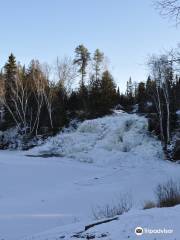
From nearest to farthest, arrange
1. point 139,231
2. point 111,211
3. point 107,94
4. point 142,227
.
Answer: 1. point 139,231
2. point 142,227
3. point 111,211
4. point 107,94

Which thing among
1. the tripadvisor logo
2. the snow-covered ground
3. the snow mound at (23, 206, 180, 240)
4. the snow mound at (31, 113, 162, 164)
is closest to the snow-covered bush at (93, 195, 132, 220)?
the snow-covered ground

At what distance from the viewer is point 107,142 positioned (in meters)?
29.0

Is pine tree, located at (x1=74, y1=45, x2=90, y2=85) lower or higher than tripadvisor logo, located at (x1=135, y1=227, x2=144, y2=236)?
higher

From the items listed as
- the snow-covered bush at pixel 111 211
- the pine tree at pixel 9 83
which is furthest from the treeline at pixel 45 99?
the snow-covered bush at pixel 111 211

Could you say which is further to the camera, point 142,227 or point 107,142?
point 107,142

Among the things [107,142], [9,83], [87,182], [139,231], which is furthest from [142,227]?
[9,83]

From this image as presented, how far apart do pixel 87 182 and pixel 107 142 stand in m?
11.1

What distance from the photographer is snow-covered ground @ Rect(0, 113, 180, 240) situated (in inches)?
269

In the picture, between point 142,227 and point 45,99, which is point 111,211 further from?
point 45,99

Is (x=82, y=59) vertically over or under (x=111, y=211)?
over

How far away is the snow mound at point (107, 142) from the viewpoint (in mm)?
26703

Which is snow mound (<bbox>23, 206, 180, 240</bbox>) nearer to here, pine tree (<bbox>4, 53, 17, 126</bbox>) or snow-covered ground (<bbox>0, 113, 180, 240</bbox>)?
snow-covered ground (<bbox>0, 113, 180, 240</bbox>)

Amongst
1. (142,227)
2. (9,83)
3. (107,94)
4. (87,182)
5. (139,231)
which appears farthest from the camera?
(9,83)

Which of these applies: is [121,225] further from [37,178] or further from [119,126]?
[119,126]
